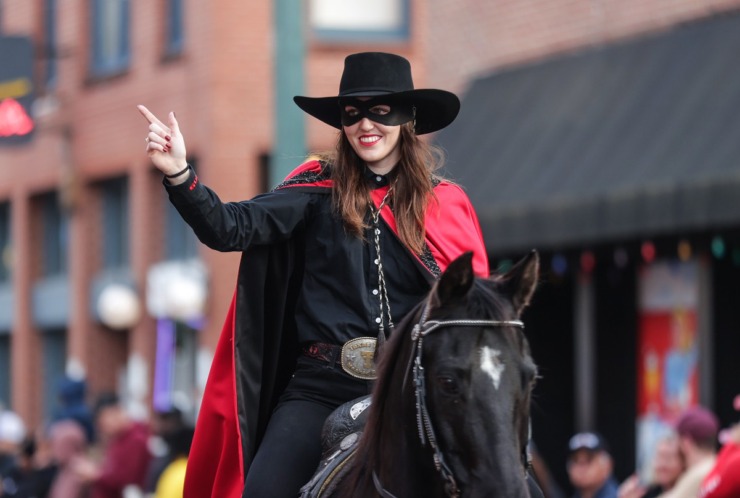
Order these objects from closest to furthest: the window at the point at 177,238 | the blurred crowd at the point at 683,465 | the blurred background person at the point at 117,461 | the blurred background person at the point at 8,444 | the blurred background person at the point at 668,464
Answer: the blurred crowd at the point at 683,465 < the blurred background person at the point at 668,464 < the blurred background person at the point at 117,461 < the blurred background person at the point at 8,444 < the window at the point at 177,238

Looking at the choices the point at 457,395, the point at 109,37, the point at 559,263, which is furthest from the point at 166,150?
the point at 109,37

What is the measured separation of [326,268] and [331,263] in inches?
1.2

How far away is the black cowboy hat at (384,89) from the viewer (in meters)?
6.14

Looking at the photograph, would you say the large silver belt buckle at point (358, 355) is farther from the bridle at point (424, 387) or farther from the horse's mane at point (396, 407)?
the bridle at point (424, 387)

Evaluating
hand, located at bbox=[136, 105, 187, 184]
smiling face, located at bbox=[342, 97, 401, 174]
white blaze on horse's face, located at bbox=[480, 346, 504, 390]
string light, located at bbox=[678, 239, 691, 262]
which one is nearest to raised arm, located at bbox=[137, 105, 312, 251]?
hand, located at bbox=[136, 105, 187, 184]

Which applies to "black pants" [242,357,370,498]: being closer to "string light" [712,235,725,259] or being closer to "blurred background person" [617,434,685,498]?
"blurred background person" [617,434,685,498]

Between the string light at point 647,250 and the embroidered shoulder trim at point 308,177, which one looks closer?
the embroidered shoulder trim at point 308,177

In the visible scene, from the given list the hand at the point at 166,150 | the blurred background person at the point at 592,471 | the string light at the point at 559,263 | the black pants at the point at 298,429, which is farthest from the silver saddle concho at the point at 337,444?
the string light at the point at 559,263

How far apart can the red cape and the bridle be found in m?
0.96

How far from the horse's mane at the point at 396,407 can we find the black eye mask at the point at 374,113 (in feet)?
3.50

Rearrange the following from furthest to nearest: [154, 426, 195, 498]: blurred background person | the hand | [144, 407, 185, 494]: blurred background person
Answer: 1. [144, 407, 185, 494]: blurred background person
2. [154, 426, 195, 498]: blurred background person
3. the hand

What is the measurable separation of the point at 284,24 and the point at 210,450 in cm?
451

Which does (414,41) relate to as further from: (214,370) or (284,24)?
(214,370)

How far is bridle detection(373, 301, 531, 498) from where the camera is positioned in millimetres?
4934
